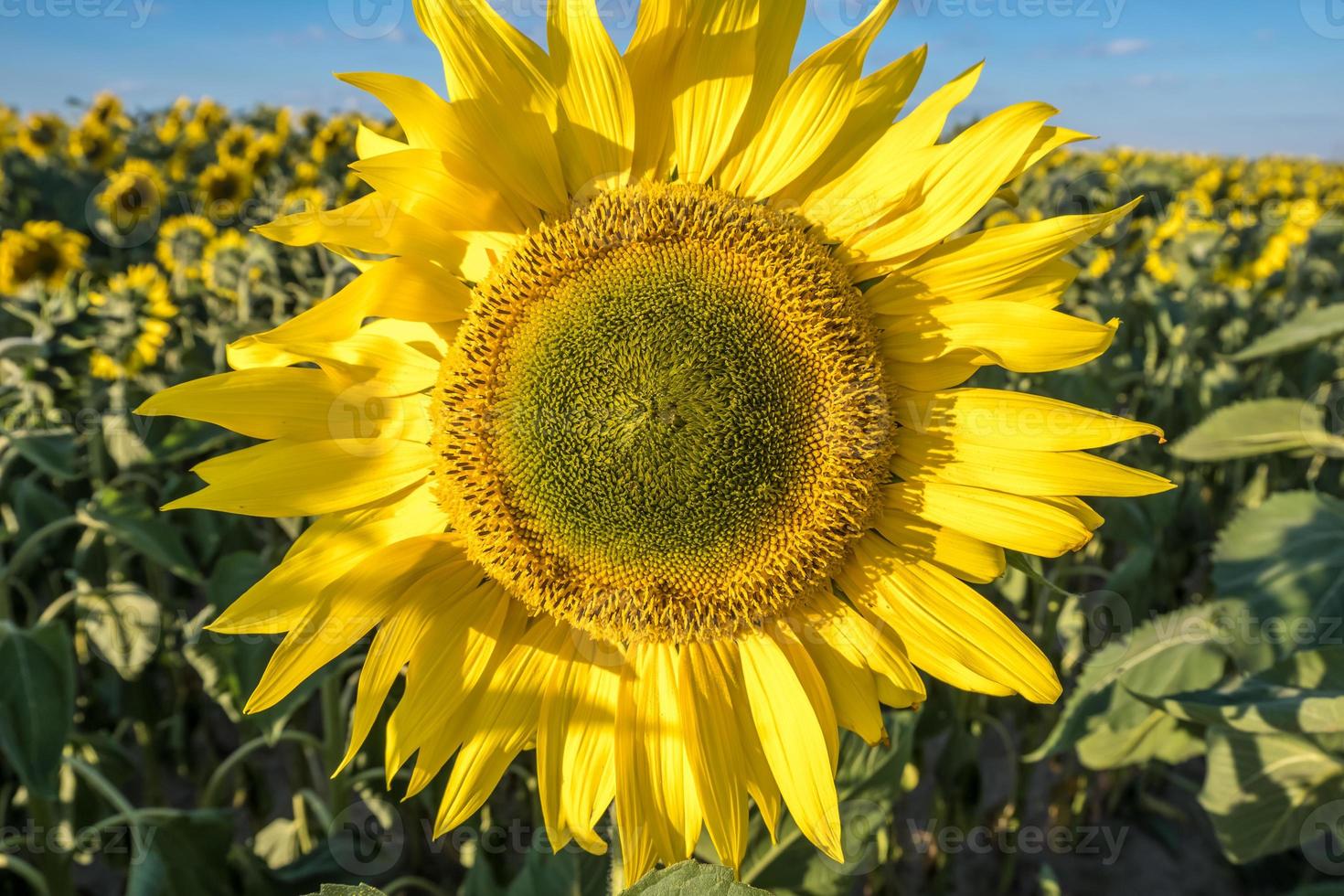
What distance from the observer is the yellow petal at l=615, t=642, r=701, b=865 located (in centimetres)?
159

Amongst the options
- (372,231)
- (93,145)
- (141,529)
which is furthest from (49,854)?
(93,145)

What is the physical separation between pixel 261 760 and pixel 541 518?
338cm

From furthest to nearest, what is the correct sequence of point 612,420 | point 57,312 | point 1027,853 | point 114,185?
point 114,185 → point 1027,853 → point 57,312 → point 612,420

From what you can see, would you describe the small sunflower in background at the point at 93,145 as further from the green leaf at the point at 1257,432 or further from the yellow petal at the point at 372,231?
the green leaf at the point at 1257,432

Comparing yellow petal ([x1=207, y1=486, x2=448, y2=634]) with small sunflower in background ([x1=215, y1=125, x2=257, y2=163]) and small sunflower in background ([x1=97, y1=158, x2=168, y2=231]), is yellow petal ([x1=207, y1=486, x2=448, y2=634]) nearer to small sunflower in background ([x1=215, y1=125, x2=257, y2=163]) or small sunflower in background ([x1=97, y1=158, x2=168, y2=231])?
small sunflower in background ([x1=97, y1=158, x2=168, y2=231])

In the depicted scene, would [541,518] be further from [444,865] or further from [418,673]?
[444,865]

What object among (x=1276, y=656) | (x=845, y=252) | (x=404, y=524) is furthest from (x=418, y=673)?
(x=1276, y=656)

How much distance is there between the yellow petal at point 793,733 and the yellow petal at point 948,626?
182 mm

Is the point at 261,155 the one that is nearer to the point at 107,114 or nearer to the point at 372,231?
the point at 107,114

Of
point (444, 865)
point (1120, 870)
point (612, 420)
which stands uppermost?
point (612, 420)

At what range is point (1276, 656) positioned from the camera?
249cm

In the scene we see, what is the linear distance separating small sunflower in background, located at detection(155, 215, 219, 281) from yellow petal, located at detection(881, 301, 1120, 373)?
234 inches

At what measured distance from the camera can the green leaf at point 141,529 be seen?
2.45 m

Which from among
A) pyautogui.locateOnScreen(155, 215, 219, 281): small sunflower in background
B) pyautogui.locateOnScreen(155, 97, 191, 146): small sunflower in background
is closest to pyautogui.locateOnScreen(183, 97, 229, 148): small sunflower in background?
pyautogui.locateOnScreen(155, 97, 191, 146): small sunflower in background
